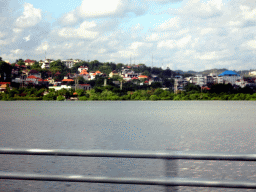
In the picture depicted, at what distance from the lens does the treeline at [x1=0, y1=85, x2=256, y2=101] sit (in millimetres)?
171875

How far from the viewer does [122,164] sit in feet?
46.8

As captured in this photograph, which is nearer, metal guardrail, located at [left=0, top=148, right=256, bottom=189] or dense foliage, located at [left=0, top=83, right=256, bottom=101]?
metal guardrail, located at [left=0, top=148, right=256, bottom=189]

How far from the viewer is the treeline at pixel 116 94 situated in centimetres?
17188

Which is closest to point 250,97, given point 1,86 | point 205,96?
point 205,96

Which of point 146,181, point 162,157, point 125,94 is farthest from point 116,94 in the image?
point 162,157

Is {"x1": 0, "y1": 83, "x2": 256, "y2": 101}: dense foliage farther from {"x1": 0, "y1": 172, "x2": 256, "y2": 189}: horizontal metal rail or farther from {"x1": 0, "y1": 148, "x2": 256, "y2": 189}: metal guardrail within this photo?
{"x1": 0, "y1": 148, "x2": 256, "y2": 189}: metal guardrail

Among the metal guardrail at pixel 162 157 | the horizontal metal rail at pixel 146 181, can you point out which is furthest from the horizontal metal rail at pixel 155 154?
the horizontal metal rail at pixel 146 181

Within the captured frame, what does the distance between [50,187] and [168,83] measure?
7576 inches

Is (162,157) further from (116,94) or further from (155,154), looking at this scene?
(116,94)

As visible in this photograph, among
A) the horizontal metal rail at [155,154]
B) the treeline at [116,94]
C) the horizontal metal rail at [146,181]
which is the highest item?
the horizontal metal rail at [155,154]

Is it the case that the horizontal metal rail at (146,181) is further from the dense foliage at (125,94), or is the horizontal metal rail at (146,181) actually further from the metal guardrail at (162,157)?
the dense foliage at (125,94)

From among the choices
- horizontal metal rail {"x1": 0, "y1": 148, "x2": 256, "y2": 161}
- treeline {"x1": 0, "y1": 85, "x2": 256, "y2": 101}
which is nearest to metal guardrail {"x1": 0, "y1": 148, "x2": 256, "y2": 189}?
horizontal metal rail {"x1": 0, "y1": 148, "x2": 256, "y2": 161}

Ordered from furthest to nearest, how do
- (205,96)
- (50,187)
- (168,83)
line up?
1. (168,83)
2. (205,96)
3. (50,187)

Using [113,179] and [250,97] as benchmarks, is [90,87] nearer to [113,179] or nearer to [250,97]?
[250,97]
